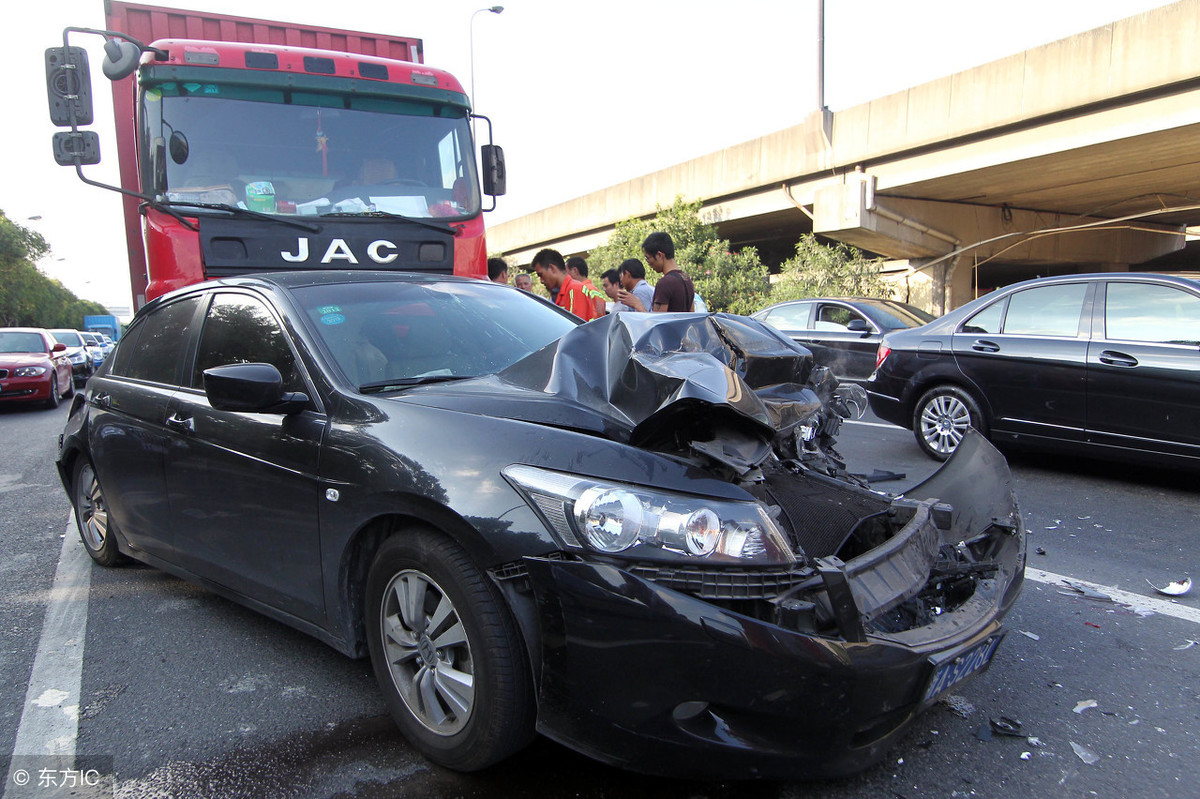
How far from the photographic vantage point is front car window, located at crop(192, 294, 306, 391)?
3.08 metres

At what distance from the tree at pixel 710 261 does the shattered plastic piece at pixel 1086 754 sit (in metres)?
18.2

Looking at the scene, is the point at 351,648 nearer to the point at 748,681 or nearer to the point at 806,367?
the point at 748,681

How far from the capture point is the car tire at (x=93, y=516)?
4.31 metres

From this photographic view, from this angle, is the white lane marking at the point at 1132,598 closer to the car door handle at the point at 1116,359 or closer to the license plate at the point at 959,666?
the license plate at the point at 959,666

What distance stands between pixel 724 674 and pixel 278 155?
6.08m

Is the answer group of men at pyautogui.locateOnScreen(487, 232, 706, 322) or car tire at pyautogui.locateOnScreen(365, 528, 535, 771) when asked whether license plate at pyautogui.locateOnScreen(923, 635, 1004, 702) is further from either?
group of men at pyautogui.locateOnScreen(487, 232, 706, 322)

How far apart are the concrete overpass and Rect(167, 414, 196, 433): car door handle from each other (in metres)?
14.6

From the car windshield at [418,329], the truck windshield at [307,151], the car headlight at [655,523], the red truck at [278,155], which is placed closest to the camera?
the car headlight at [655,523]

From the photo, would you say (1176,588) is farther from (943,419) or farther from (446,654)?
(446,654)

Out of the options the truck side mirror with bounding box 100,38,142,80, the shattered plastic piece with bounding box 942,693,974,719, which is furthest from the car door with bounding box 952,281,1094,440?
the truck side mirror with bounding box 100,38,142,80

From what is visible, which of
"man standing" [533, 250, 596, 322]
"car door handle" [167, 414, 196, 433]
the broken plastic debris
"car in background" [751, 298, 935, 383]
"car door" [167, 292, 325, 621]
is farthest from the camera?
"car in background" [751, 298, 935, 383]

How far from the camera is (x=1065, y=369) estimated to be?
5938 millimetres

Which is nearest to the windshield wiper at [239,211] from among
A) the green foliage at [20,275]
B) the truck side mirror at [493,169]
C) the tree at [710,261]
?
the truck side mirror at [493,169]

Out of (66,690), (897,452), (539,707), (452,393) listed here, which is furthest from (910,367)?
(66,690)
